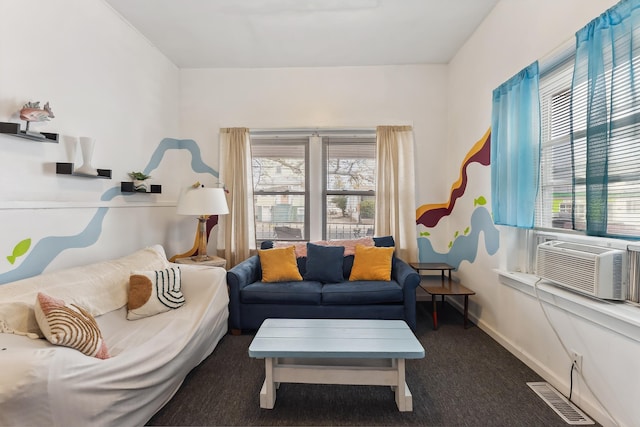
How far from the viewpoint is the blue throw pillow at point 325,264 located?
3351 millimetres

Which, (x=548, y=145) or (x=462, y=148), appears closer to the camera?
(x=548, y=145)

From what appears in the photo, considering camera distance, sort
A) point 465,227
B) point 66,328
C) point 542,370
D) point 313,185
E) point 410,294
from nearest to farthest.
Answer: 1. point 66,328
2. point 542,370
3. point 410,294
4. point 465,227
5. point 313,185

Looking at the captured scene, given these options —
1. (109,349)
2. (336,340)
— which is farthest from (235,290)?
(336,340)

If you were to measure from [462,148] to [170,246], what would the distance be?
362 cm

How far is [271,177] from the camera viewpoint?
417 centimetres

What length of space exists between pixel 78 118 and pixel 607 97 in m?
3.50

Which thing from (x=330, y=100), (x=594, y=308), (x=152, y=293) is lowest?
(x=152, y=293)

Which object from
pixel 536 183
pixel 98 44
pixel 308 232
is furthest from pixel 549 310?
pixel 98 44

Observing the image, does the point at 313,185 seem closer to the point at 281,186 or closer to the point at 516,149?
the point at 281,186

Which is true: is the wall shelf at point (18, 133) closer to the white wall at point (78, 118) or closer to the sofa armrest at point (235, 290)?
the white wall at point (78, 118)

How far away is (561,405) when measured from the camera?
1901 millimetres

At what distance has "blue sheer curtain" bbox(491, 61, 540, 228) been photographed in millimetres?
2301

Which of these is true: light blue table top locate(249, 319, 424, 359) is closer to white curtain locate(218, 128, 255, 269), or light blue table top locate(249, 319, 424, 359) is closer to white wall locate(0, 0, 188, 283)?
white wall locate(0, 0, 188, 283)

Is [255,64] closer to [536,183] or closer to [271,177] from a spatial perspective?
[271,177]
